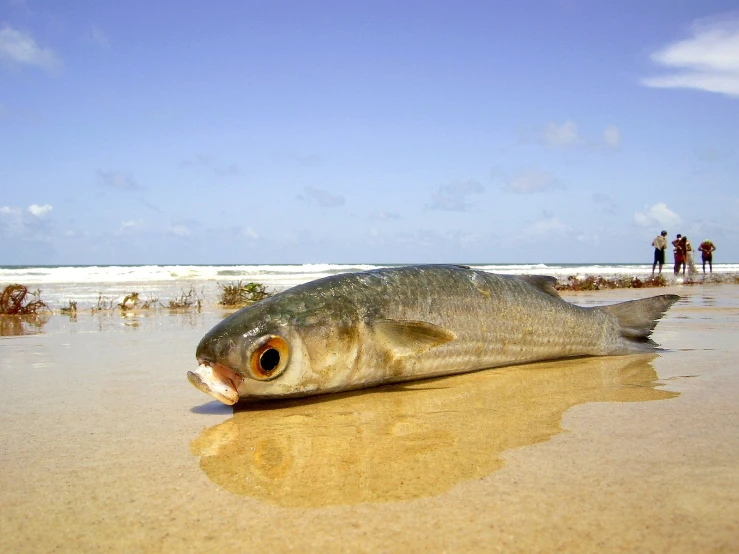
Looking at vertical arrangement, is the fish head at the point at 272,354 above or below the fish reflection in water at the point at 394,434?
above

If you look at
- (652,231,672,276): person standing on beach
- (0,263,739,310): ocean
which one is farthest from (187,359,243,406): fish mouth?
(652,231,672,276): person standing on beach

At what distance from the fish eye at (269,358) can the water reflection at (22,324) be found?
503 centimetres

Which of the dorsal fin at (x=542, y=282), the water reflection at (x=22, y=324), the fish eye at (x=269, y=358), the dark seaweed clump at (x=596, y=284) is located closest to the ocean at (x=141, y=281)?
the dark seaweed clump at (x=596, y=284)

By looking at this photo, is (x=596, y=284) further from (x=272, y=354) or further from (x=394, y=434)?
(x=394, y=434)

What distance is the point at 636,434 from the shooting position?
7.66ft

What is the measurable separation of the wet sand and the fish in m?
0.15

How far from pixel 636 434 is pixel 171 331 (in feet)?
18.9

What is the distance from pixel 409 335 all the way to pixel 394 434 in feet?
3.16

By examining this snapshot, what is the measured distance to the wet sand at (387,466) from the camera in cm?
153

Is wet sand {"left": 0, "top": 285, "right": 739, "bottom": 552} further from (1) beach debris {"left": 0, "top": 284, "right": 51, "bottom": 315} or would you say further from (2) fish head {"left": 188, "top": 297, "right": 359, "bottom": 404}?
(1) beach debris {"left": 0, "top": 284, "right": 51, "bottom": 315}

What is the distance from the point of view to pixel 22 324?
8.06 m

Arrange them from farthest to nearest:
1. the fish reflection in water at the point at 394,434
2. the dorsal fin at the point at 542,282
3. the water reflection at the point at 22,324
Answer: the water reflection at the point at 22,324, the dorsal fin at the point at 542,282, the fish reflection in water at the point at 394,434

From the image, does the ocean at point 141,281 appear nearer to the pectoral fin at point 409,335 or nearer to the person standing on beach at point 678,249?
the person standing on beach at point 678,249

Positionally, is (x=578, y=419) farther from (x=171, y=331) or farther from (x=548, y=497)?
(x=171, y=331)
